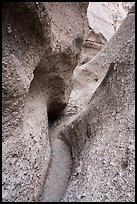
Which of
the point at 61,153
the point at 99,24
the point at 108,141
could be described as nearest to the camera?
the point at 108,141

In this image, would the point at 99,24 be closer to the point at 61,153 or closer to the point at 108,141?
the point at 61,153

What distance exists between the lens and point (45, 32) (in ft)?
3.42

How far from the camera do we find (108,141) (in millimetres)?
1007

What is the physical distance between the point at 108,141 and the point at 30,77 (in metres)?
0.32

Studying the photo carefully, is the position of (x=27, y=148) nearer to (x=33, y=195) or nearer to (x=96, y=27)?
(x=33, y=195)

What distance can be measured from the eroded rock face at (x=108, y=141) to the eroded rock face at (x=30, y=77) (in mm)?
140

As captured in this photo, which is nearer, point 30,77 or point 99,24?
point 30,77

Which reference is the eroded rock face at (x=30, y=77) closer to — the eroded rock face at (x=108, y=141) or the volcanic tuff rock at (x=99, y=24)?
the eroded rock face at (x=108, y=141)

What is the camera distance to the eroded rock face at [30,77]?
2.93ft

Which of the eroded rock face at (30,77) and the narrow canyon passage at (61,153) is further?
the narrow canyon passage at (61,153)

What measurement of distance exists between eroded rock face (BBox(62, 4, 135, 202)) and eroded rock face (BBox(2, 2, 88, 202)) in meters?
0.14

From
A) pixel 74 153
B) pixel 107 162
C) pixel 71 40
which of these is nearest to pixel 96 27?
pixel 71 40

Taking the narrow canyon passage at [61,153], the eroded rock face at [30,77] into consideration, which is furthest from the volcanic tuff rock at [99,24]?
the eroded rock face at [30,77]

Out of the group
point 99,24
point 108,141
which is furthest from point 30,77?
point 99,24
